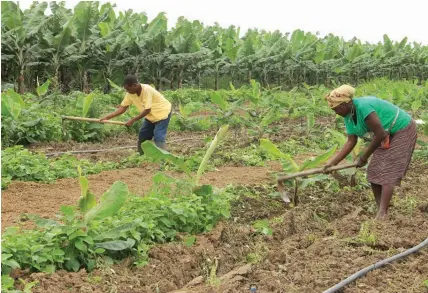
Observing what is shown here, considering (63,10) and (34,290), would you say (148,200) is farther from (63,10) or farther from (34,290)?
(63,10)

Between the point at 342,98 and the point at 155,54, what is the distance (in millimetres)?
13731

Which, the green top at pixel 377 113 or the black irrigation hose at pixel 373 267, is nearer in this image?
the black irrigation hose at pixel 373 267

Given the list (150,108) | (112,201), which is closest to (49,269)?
(112,201)

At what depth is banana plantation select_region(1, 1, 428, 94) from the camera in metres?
15.0

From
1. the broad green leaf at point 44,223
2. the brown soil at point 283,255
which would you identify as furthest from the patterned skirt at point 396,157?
the broad green leaf at point 44,223

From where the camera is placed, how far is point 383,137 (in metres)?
5.04

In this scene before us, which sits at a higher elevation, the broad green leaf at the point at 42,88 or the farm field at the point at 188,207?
the broad green leaf at the point at 42,88

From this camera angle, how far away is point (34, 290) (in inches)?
136

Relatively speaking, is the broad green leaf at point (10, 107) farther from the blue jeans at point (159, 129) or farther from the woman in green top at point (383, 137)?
the woman in green top at point (383, 137)

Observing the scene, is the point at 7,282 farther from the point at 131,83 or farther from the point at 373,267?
the point at 131,83

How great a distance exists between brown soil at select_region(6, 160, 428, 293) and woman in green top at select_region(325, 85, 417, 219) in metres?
0.38

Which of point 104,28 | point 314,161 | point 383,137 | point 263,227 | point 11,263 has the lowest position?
point 263,227

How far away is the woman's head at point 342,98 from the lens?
4984mm

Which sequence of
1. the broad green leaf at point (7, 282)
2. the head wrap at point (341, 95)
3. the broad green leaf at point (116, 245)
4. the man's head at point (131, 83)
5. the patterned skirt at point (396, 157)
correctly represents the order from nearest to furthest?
1. the broad green leaf at point (7, 282)
2. the broad green leaf at point (116, 245)
3. the head wrap at point (341, 95)
4. the patterned skirt at point (396, 157)
5. the man's head at point (131, 83)
